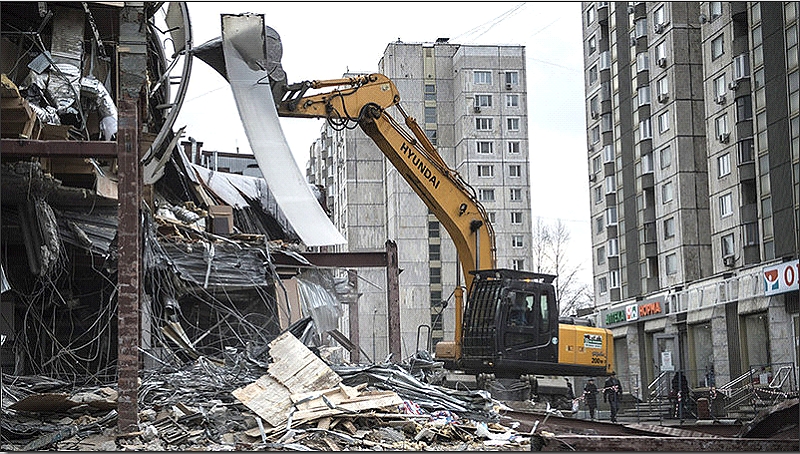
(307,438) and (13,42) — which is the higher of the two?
(13,42)

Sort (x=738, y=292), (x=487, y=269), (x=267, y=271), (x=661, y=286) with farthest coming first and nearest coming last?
(x=661, y=286) < (x=738, y=292) < (x=267, y=271) < (x=487, y=269)

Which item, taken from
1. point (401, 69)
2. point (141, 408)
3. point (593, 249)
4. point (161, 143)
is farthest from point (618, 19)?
point (141, 408)

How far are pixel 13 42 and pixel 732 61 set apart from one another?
30.4 meters

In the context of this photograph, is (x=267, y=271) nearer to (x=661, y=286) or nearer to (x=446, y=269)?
(x=661, y=286)

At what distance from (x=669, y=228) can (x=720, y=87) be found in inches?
303

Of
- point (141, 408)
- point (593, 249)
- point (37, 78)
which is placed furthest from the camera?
point (593, 249)

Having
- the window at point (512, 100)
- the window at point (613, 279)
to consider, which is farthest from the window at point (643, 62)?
the window at point (512, 100)

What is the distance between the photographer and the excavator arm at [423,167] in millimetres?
17766

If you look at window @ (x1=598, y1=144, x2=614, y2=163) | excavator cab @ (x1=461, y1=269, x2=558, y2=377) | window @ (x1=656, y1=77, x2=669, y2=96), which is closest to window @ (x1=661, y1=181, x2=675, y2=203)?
window @ (x1=656, y1=77, x2=669, y2=96)

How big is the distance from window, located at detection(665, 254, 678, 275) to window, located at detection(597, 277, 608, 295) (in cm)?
840

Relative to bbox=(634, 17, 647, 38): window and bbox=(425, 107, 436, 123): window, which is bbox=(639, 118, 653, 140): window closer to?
bbox=(634, 17, 647, 38): window

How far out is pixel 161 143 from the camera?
52.3 ft

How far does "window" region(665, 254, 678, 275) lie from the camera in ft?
143

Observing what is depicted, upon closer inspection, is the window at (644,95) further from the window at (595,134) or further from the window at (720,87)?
the window at (720,87)
